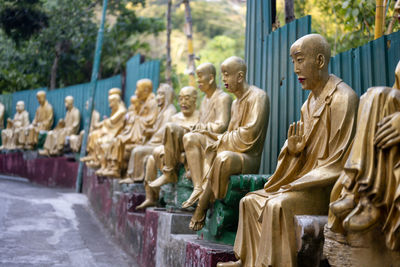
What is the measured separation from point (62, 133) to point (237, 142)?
974 centimetres

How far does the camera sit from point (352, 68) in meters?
3.93

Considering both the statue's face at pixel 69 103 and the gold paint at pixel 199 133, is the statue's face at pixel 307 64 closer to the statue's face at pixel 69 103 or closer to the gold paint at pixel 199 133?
the gold paint at pixel 199 133

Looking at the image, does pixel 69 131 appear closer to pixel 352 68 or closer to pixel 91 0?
pixel 91 0

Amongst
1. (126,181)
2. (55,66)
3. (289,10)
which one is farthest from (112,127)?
(55,66)

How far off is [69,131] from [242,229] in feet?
35.1

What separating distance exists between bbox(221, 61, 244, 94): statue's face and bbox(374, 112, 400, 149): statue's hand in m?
2.29

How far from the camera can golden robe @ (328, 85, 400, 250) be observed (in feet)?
6.88

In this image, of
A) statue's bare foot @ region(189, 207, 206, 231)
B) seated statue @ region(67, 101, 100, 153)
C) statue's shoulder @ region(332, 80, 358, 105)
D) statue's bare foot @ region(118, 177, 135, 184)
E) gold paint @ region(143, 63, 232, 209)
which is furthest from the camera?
seated statue @ region(67, 101, 100, 153)

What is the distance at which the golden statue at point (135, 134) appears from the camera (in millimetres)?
7812

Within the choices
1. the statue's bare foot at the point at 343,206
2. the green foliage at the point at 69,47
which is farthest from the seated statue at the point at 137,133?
the green foliage at the point at 69,47

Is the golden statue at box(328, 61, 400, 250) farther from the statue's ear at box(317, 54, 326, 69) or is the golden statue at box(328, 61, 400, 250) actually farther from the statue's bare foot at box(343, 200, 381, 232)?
the statue's ear at box(317, 54, 326, 69)

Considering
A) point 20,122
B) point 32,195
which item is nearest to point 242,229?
point 32,195

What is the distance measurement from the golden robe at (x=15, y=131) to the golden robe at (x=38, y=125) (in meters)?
0.38

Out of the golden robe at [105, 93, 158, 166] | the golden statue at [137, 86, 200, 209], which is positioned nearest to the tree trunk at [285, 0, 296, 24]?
the golden statue at [137, 86, 200, 209]
